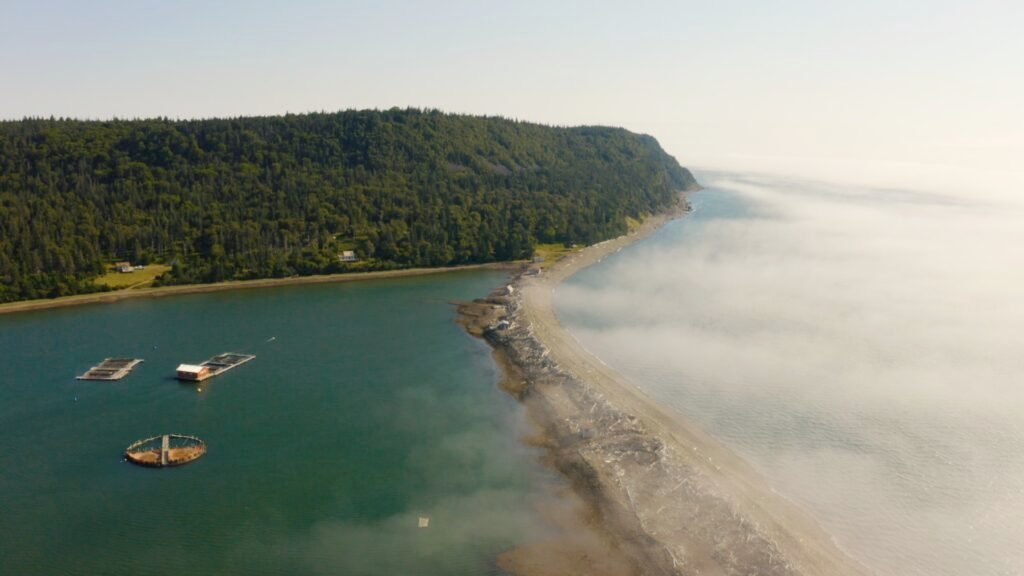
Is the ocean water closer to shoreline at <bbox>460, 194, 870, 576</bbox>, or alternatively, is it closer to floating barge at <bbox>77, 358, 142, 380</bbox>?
shoreline at <bbox>460, 194, 870, 576</bbox>

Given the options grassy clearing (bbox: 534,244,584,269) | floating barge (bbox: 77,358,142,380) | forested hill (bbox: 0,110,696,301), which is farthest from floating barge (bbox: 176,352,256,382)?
grassy clearing (bbox: 534,244,584,269)

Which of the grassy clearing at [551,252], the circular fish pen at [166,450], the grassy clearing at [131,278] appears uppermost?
the grassy clearing at [131,278]

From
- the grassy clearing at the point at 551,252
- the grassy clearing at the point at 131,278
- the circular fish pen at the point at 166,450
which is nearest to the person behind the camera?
the circular fish pen at the point at 166,450

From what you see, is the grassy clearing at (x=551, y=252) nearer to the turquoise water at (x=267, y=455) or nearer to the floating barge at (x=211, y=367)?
the turquoise water at (x=267, y=455)

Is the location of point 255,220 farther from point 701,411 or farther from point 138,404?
point 701,411

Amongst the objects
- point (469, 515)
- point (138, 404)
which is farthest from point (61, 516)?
point (469, 515)

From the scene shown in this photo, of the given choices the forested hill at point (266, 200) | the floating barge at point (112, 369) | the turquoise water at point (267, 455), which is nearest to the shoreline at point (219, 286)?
the forested hill at point (266, 200)

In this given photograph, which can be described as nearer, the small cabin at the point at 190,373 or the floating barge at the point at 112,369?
the small cabin at the point at 190,373
